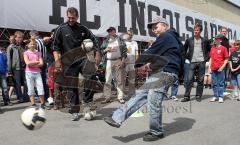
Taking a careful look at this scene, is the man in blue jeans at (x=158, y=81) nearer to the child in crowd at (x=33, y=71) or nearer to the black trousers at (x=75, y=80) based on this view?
the black trousers at (x=75, y=80)

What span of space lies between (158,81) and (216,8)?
24.4m

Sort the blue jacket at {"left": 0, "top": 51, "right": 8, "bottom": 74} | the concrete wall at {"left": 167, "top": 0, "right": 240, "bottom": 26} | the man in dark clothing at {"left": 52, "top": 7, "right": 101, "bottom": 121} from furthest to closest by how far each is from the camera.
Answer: the concrete wall at {"left": 167, "top": 0, "right": 240, "bottom": 26} < the blue jacket at {"left": 0, "top": 51, "right": 8, "bottom": 74} < the man in dark clothing at {"left": 52, "top": 7, "right": 101, "bottom": 121}

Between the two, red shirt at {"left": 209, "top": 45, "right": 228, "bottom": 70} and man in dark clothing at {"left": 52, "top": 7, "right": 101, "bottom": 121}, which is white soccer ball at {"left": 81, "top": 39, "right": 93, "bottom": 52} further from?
red shirt at {"left": 209, "top": 45, "right": 228, "bottom": 70}

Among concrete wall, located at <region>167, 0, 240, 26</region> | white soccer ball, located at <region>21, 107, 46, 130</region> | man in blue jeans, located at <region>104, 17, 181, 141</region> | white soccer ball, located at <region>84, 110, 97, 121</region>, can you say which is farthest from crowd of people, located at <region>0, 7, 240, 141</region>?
concrete wall, located at <region>167, 0, 240, 26</region>

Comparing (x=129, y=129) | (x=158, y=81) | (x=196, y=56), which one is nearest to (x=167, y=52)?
(x=158, y=81)

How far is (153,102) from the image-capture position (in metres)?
5.57

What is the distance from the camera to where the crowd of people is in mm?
5670

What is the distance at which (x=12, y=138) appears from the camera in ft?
18.5

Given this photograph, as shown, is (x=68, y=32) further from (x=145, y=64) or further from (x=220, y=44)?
(x=220, y=44)

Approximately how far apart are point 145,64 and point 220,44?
4550 mm

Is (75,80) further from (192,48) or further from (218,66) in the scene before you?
(218,66)

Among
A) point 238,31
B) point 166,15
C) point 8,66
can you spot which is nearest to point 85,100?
point 8,66

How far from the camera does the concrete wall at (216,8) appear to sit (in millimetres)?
23870

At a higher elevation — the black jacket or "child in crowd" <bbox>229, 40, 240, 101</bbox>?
the black jacket
